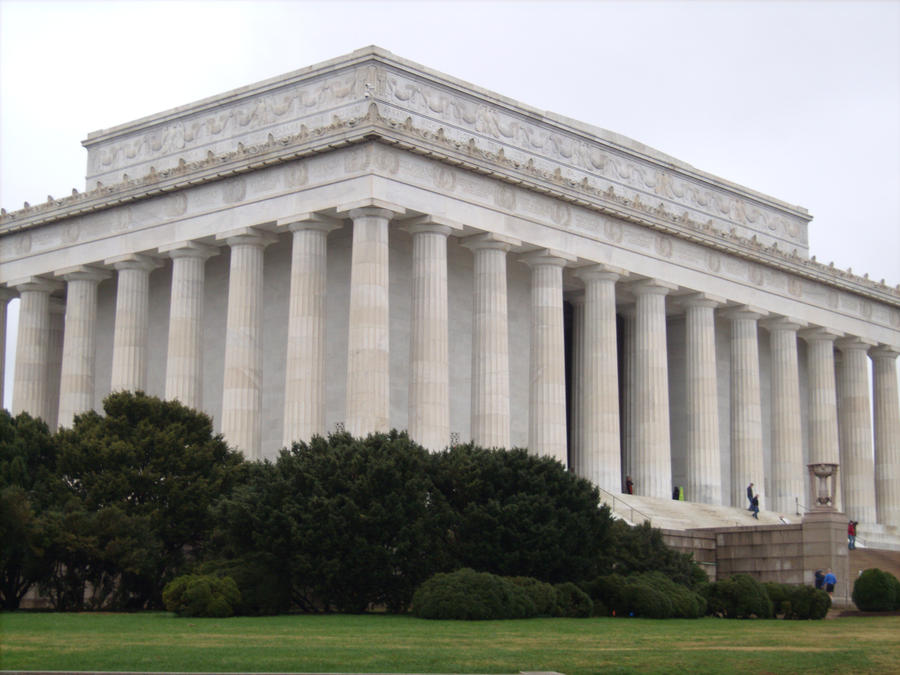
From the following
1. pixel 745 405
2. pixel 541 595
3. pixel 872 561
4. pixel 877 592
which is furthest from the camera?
pixel 745 405

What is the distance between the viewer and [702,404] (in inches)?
3049

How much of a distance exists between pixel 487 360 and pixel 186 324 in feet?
46.7

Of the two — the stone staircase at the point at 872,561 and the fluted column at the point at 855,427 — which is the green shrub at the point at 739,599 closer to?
the stone staircase at the point at 872,561

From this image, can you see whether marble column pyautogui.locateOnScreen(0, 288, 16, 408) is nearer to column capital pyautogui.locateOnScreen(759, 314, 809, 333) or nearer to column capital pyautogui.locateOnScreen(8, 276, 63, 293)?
column capital pyautogui.locateOnScreen(8, 276, 63, 293)

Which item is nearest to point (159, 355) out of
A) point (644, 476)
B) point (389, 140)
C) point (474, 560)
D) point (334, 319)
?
point (334, 319)

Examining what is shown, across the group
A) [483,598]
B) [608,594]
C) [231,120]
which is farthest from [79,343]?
[483,598]

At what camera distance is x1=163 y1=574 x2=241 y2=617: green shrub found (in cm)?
4159

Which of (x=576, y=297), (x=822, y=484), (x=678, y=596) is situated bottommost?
(x=678, y=596)

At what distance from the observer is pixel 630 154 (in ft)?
265

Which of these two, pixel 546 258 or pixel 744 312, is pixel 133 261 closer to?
pixel 546 258

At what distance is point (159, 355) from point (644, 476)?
25.5m

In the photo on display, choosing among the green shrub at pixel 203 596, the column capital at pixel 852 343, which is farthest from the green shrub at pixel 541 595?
the column capital at pixel 852 343

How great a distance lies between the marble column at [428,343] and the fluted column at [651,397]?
48.7ft

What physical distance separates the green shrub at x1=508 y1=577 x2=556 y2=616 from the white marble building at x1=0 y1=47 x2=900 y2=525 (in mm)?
13419
